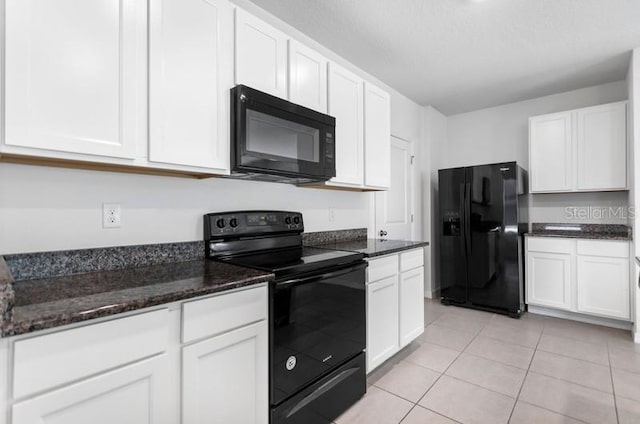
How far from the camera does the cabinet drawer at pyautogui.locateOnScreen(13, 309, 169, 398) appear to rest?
0.85m

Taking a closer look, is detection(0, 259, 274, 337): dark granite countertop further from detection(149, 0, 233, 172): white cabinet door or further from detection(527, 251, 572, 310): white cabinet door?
detection(527, 251, 572, 310): white cabinet door

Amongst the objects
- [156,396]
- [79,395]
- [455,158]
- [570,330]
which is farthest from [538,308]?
[79,395]

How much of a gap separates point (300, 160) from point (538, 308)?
3465 mm

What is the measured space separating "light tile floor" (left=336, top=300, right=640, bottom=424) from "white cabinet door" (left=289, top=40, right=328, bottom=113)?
1977mm

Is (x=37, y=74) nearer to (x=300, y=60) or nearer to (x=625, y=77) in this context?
(x=300, y=60)

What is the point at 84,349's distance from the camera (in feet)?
3.09

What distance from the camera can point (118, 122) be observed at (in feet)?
4.25

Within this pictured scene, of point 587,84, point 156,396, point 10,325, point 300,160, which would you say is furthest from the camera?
point 587,84

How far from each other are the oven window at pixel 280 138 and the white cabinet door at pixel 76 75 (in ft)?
1.76

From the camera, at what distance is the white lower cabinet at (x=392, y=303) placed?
2164 mm

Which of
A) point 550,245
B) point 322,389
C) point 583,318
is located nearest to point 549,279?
point 550,245

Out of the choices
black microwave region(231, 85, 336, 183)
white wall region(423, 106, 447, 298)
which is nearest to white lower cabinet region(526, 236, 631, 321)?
white wall region(423, 106, 447, 298)

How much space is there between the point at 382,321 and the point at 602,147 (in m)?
3.10

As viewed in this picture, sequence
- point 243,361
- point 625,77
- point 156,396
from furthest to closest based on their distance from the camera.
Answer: point 625,77 → point 243,361 → point 156,396
